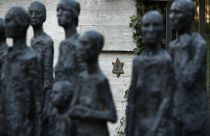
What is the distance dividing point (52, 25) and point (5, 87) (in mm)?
5988

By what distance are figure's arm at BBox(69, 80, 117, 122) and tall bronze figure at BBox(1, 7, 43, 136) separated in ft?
3.24

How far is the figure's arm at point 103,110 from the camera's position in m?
6.57

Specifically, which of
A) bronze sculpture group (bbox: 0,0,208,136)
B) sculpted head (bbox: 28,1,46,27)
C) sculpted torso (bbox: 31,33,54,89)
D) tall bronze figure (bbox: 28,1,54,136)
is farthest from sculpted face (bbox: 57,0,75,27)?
sculpted head (bbox: 28,1,46,27)

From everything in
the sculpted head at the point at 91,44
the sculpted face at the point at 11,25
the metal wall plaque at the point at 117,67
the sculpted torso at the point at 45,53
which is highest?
the sculpted face at the point at 11,25

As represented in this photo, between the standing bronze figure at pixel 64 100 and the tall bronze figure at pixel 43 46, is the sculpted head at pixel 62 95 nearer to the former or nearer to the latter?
the standing bronze figure at pixel 64 100

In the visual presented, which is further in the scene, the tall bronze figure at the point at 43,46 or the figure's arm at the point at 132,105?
the tall bronze figure at the point at 43,46

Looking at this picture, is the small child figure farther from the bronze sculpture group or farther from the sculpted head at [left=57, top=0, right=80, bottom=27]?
the sculpted head at [left=57, top=0, right=80, bottom=27]

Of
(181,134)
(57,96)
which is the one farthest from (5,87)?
(181,134)

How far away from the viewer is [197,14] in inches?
501

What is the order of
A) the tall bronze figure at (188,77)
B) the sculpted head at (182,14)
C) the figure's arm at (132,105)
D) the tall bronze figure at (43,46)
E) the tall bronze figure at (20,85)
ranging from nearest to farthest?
the figure's arm at (132,105), the tall bronze figure at (20,85), the tall bronze figure at (188,77), the sculpted head at (182,14), the tall bronze figure at (43,46)

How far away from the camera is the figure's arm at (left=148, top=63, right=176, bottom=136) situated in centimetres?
687

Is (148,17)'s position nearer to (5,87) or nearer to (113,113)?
(113,113)

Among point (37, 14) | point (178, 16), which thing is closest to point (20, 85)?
point (37, 14)

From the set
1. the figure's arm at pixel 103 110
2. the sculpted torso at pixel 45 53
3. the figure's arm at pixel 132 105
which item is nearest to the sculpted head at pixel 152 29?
the figure's arm at pixel 132 105
